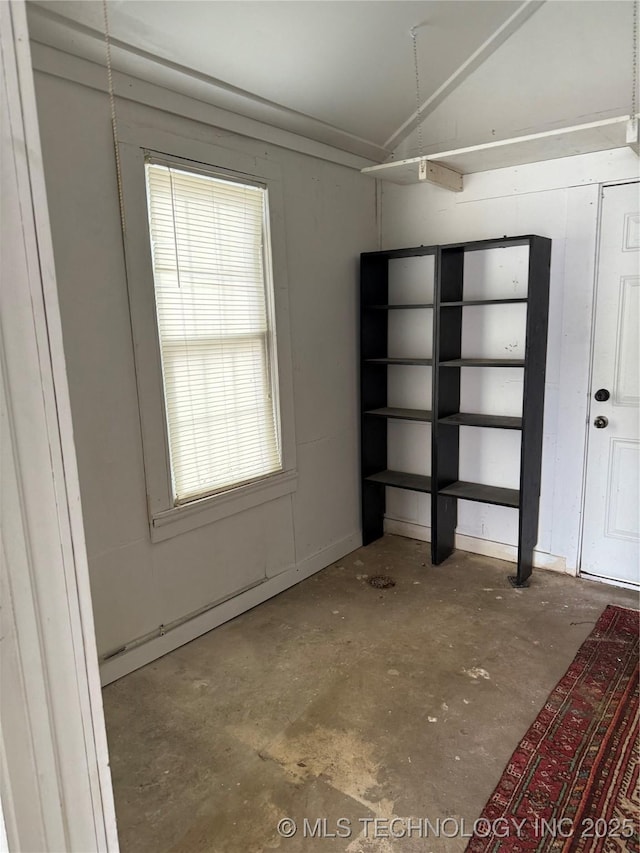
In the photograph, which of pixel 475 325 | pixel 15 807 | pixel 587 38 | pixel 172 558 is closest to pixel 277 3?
pixel 587 38

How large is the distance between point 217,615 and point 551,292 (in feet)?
9.01

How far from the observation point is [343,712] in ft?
7.99

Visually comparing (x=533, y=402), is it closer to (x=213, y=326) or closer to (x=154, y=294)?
(x=213, y=326)

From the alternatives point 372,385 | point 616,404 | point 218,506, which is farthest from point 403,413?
point 218,506

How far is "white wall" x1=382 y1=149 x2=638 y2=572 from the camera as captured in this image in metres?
3.38

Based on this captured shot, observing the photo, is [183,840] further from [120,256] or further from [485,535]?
[485,535]

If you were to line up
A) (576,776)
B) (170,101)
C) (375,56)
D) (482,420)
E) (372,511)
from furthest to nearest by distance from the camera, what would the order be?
(372,511), (482,420), (375,56), (170,101), (576,776)

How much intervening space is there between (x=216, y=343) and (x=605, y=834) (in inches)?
101

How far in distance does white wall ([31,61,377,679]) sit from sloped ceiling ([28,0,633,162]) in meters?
0.24

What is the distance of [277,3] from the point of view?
230 cm

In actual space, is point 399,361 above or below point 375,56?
below

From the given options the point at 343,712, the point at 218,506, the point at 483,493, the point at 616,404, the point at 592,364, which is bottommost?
the point at 343,712

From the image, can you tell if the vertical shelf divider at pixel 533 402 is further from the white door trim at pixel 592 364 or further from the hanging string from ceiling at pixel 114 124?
the hanging string from ceiling at pixel 114 124

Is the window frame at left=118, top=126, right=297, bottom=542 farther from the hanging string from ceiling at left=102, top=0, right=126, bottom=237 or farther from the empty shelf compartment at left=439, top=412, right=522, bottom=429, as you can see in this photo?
the empty shelf compartment at left=439, top=412, right=522, bottom=429
